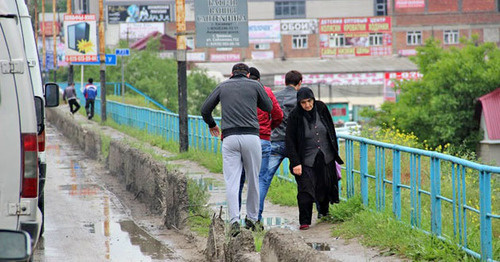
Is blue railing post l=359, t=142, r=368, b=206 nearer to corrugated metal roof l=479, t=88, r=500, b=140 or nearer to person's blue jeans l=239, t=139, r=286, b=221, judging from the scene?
person's blue jeans l=239, t=139, r=286, b=221

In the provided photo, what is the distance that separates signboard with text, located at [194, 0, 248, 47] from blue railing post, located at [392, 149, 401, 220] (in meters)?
8.85

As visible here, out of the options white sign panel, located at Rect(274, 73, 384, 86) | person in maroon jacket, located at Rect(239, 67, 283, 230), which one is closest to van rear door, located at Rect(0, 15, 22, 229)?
person in maroon jacket, located at Rect(239, 67, 283, 230)

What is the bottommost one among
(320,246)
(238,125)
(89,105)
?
(89,105)

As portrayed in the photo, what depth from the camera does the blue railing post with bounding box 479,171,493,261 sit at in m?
6.96

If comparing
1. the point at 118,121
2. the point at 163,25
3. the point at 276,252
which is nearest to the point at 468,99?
the point at 118,121

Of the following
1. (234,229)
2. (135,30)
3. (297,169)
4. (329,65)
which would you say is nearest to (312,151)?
(297,169)

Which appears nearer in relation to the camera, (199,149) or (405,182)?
(405,182)

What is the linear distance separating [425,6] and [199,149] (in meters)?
71.6

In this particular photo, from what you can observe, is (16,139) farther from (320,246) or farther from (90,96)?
(90,96)

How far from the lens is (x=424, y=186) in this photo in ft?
28.1

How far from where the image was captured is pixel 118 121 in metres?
34.5

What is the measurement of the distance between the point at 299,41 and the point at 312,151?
7947cm

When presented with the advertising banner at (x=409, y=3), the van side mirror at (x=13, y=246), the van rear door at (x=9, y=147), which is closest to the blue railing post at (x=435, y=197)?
the van rear door at (x=9, y=147)

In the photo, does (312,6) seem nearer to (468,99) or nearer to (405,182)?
(468,99)
